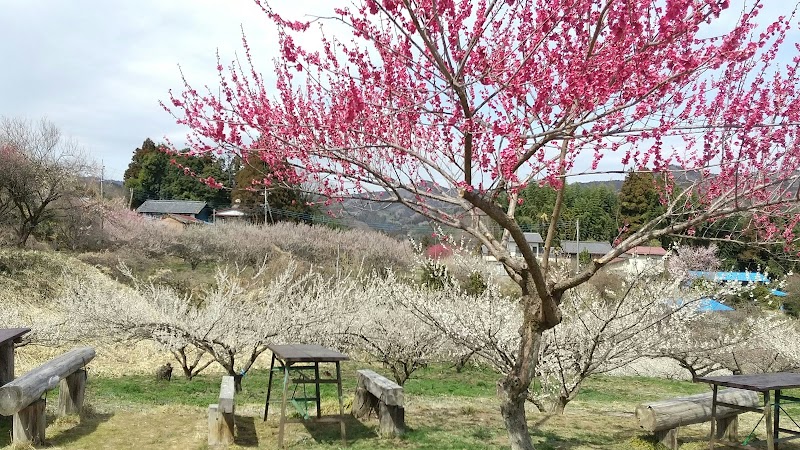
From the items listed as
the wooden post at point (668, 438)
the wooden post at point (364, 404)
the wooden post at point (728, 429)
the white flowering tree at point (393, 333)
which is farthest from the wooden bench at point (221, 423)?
the wooden post at point (728, 429)

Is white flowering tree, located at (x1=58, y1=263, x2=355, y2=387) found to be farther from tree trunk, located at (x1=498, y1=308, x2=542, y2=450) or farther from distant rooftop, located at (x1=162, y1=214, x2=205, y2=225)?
→ distant rooftop, located at (x1=162, y1=214, x2=205, y2=225)

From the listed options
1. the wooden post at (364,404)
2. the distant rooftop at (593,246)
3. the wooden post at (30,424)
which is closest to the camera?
the wooden post at (30,424)

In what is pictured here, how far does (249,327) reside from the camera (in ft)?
33.5

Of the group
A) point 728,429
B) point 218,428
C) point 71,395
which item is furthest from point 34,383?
point 728,429

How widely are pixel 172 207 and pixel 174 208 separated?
0.29 m

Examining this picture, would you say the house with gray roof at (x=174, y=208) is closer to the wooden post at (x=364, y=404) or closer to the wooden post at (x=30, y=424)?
the wooden post at (x=364, y=404)

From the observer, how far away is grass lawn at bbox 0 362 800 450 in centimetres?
598

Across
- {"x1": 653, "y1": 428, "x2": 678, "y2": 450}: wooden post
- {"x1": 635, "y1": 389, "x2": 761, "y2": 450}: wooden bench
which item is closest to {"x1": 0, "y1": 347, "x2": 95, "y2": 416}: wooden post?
{"x1": 635, "y1": 389, "x2": 761, "y2": 450}: wooden bench

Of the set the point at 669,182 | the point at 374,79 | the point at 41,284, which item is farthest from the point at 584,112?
the point at 41,284

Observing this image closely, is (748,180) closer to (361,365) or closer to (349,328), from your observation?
(349,328)

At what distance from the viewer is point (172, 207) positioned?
42.4 m

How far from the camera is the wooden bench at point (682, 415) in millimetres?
5984

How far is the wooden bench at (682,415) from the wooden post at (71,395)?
609cm

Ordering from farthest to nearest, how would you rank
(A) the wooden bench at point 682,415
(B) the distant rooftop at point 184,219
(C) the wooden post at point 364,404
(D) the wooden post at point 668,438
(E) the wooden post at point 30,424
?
(B) the distant rooftop at point 184,219, (C) the wooden post at point 364,404, (D) the wooden post at point 668,438, (A) the wooden bench at point 682,415, (E) the wooden post at point 30,424
